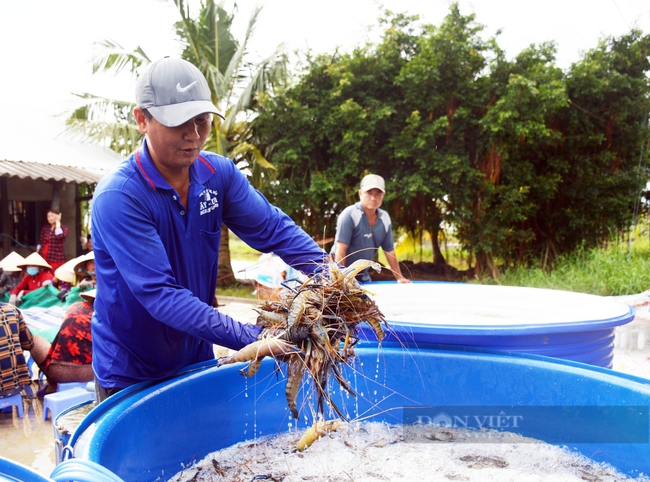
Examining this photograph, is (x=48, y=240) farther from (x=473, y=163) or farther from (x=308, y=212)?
(x=473, y=163)

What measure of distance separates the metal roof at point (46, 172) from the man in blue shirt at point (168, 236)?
23.8 ft

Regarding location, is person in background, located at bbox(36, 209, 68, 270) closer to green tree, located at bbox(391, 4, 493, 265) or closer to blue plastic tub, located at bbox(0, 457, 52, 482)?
green tree, located at bbox(391, 4, 493, 265)

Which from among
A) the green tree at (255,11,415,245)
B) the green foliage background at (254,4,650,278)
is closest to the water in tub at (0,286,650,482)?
the green foliage background at (254,4,650,278)

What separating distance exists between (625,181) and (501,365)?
8465 millimetres

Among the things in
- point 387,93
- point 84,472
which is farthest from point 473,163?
point 84,472

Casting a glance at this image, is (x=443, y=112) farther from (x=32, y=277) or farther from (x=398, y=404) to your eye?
(x=398, y=404)

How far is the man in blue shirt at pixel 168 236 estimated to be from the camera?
62.7 inches

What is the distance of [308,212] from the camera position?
411 inches

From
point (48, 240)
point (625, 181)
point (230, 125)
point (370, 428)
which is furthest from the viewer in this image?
point (230, 125)

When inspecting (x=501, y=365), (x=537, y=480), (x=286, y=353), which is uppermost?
(x=286, y=353)

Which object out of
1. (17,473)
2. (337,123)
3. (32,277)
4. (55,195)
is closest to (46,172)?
(55,195)

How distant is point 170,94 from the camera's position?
1645mm

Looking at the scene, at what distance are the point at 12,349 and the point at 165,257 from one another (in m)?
2.68

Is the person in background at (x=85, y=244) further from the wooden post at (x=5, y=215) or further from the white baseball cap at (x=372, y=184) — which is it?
the white baseball cap at (x=372, y=184)
